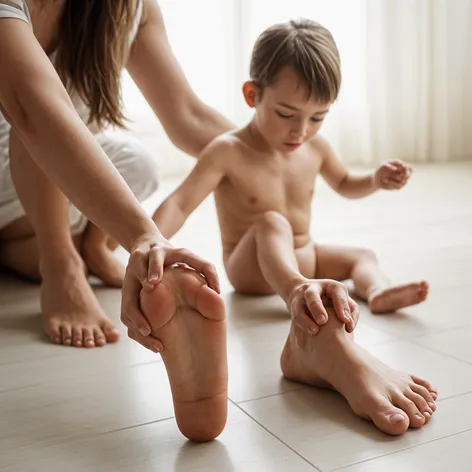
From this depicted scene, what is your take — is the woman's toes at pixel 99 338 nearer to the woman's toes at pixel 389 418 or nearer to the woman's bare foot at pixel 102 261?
the woman's bare foot at pixel 102 261

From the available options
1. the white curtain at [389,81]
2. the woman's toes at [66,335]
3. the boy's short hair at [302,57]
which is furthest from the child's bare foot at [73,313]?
the white curtain at [389,81]

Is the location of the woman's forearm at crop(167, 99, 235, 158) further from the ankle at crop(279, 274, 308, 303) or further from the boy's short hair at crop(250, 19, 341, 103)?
the ankle at crop(279, 274, 308, 303)

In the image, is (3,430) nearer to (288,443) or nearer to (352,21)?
(288,443)

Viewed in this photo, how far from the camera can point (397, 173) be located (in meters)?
1.49

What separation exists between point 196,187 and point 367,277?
354 millimetres

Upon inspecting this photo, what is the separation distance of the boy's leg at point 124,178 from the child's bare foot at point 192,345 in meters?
0.78

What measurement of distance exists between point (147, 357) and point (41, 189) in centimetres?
40

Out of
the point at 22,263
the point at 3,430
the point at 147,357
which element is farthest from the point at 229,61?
the point at 3,430

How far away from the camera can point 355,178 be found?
161 centimetres

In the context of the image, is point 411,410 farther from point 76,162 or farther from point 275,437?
point 76,162

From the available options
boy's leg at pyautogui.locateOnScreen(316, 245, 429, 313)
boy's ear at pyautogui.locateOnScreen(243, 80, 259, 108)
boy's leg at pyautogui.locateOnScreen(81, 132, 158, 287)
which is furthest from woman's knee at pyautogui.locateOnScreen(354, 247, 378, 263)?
boy's leg at pyautogui.locateOnScreen(81, 132, 158, 287)

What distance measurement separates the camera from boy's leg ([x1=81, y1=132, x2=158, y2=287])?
167cm

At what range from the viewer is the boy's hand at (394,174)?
58.4 inches

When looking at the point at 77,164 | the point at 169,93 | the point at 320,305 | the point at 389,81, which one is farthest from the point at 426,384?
the point at 389,81
